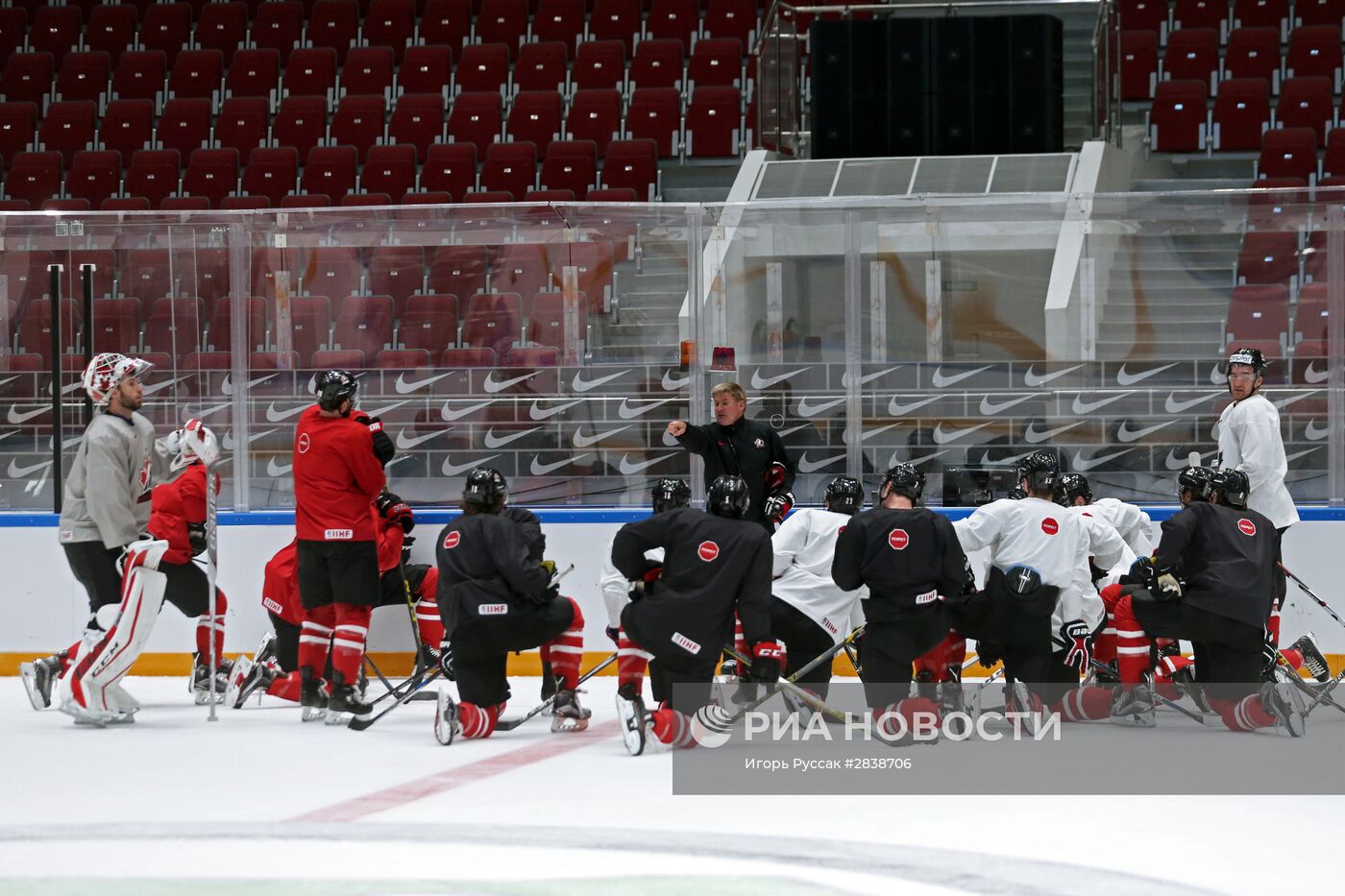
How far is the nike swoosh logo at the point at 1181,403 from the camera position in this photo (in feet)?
28.6

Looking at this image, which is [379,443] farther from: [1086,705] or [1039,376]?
[1039,376]

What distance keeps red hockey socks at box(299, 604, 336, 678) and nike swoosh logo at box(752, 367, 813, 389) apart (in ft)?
8.52

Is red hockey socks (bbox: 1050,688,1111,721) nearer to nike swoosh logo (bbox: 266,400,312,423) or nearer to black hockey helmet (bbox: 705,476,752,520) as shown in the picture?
black hockey helmet (bbox: 705,476,752,520)

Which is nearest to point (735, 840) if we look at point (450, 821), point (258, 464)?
point (450, 821)

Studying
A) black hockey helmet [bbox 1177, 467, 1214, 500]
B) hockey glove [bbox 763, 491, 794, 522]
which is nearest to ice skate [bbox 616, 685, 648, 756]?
hockey glove [bbox 763, 491, 794, 522]

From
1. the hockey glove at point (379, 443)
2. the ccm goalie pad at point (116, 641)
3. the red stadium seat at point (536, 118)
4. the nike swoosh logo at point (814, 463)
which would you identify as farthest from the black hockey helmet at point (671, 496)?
the red stadium seat at point (536, 118)

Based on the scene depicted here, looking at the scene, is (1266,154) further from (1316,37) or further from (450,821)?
(450,821)

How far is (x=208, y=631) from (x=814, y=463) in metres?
3.08

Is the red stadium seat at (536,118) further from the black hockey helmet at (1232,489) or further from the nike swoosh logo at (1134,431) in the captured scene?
the black hockey helmet at (1232,489)

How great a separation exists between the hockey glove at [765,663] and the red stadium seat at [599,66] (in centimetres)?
990

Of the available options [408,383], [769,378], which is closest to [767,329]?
[769,378]

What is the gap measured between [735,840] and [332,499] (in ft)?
10.6

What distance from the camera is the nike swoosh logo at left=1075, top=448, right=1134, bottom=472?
28.9 feet

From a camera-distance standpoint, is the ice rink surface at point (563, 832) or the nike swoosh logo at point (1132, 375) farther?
the nike swoosh logo at point (1132, 375)
